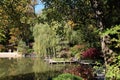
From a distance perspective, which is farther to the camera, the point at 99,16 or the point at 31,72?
the point at 31,72

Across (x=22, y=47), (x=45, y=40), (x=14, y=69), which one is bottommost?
(x=14, y=69)

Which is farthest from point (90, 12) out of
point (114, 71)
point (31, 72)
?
point (31, 72)

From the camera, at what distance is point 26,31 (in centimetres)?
4319

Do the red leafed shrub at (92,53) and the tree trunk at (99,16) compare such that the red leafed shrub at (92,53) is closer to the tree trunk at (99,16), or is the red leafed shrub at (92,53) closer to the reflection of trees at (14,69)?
the reflection of trees at (14,69)

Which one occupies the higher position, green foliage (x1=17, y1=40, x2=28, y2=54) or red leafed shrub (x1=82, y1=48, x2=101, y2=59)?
green foliage (x1=17, y1=40, x2=28, y2=54)

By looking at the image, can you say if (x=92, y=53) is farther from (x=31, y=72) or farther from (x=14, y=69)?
(x=14, y=69)

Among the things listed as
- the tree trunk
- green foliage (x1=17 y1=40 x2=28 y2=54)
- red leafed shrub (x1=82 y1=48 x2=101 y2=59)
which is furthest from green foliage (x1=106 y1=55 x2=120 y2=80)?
green foliage (x1=17 y1=40 x2=28 y2=54)

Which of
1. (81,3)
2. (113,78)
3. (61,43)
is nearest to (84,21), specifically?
(81,3)

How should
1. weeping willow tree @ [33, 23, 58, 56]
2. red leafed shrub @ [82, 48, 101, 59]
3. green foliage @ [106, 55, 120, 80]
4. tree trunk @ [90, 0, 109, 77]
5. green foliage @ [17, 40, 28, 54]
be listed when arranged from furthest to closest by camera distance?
green foliage @ [17, 40, 28, 54] < weeping willow tree @ [33, 23, 58, 56] < red leafed shrub @ [82, 48, 101, 59] < tree trunk @ [90, 0, 109, 77] < green foliage @ [106, 55, 120, 80]

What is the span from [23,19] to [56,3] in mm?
3492

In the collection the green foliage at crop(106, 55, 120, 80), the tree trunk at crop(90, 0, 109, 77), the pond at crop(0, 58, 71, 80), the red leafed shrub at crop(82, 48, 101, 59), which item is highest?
the tree trunk at crop(90, 0, 109, 77)

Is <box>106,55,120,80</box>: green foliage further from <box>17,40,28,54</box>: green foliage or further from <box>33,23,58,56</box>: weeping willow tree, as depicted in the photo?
<box>17,40,28,54</box>: green foliage

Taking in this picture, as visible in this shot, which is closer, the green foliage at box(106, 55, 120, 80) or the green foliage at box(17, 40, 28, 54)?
the green foliage at box(106, 55, 120, 80)

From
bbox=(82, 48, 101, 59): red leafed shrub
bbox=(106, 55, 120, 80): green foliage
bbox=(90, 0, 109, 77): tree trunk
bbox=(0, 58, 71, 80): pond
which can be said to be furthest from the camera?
bbox=(82, 48, 101, 59): red leafed shrub
